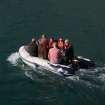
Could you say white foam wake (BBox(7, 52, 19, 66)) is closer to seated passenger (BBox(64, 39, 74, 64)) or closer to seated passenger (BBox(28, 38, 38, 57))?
seated passenger (BBox(28, 38, 38, 57))

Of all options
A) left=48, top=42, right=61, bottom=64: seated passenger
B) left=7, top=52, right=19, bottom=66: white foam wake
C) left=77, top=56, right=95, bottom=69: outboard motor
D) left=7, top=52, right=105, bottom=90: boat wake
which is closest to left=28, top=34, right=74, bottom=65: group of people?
left=48, top=42, right=61, bottom=64: seated passenger

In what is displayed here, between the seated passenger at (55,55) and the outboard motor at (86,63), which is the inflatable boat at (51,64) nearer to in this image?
the outboard motor at (86,63)

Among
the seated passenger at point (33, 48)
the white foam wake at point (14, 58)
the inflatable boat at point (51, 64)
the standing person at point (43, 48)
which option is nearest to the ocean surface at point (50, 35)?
the white foam wake at point (14, 58)

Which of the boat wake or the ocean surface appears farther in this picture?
the boat wake

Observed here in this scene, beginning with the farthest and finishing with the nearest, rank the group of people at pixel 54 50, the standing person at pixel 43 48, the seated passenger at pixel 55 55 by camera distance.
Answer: the standing person at pixel 43 48 → the group of people at pixel 54 50 → the seated passenger at pixel 55 55

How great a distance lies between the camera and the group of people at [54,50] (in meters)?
35.4

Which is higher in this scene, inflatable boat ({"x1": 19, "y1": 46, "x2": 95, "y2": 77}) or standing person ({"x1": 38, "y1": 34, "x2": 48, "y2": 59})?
standing person ({"x1": 38, "y1": 34, "x2": 48, "y2": 59})

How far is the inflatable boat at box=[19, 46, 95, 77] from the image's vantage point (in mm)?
34750

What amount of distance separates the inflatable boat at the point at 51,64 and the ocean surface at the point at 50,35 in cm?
37

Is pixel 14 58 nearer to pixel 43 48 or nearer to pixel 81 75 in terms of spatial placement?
pixel 43 48

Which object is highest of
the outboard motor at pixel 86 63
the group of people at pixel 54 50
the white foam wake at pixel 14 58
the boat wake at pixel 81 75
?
the group of people at pixel 54 50

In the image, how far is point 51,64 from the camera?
35.5 m

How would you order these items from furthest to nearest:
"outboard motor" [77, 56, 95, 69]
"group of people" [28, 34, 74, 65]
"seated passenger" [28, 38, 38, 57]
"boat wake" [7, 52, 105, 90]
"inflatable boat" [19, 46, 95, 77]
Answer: "seated passenger" [28, 38, 38, 57] → "outboard motor" [77, 56, 95, 69] → "group of people" [28, 34, 74, 65] → "inflatable boat" [19, 46, 95, 77] → "boat wake" [7, 52, 105, 90]

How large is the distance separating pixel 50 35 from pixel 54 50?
713 centimetres
